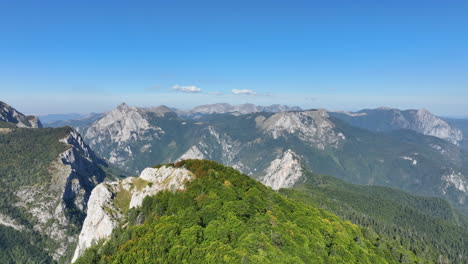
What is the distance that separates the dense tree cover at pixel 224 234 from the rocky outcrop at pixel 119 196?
7.91m

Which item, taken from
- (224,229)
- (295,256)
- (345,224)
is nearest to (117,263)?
(224,229)

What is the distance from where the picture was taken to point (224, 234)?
84500 millimetres

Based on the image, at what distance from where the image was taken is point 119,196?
169m

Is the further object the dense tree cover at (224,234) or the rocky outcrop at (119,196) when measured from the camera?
the rocky outcrop at (119,196)

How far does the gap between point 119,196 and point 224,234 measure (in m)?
109

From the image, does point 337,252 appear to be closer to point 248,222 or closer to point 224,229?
point 248,222

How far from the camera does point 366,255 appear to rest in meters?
118

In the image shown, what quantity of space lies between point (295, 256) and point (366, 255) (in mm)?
51930

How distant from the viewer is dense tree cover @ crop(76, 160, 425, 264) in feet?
250

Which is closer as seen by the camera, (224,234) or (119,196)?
(224,234)

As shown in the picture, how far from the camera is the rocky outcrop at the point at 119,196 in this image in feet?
458

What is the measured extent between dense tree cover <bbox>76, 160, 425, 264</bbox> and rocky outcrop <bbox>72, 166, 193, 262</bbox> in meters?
7.91

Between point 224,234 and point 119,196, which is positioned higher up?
point 224,234

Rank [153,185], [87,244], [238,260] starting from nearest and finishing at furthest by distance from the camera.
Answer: [238,260]
[153,185]
[87,244]
